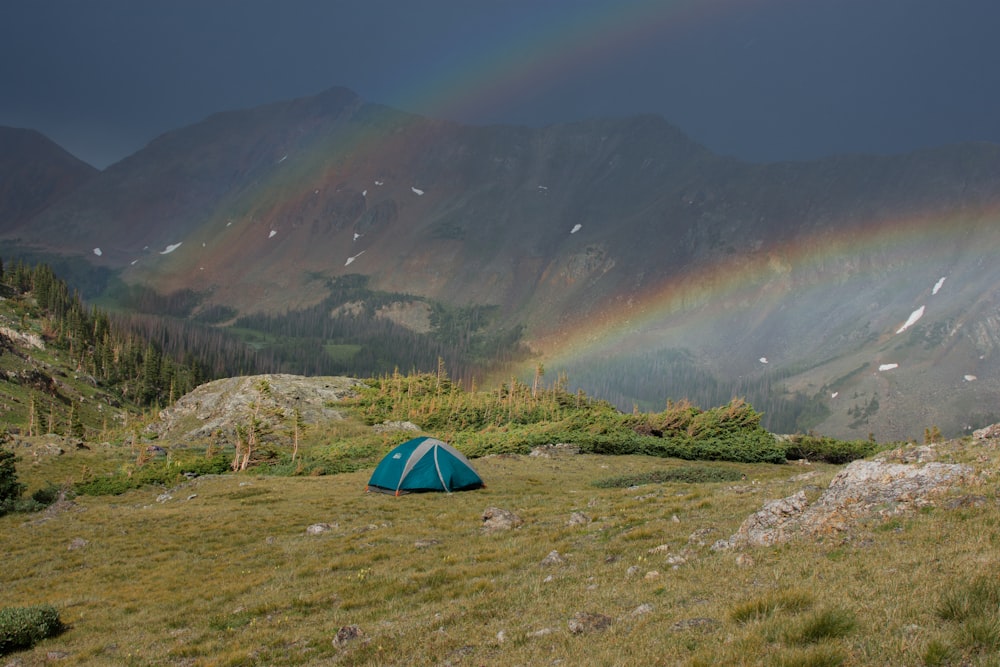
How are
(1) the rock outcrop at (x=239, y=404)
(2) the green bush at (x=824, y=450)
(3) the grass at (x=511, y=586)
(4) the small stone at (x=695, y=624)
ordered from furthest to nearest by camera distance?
(1) the rock outcrop at (x=239, y=404), (2) the green bush at (x=824, y=450), (4) the small stone at (x=695, y=624), (3) the grass at (x=511, y=586)

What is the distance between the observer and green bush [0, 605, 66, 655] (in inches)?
568

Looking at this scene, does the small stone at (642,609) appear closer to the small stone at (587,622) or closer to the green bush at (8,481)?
the small stone at (587,622)

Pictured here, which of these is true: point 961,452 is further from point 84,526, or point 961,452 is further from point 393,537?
point 84,526

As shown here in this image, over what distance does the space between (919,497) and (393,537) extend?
55.8ft

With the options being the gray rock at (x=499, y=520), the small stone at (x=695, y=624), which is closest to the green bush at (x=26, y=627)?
the gray rock at (x=499, y=520)

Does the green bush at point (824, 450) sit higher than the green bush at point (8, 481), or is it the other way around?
the green bush at point (8, 481)

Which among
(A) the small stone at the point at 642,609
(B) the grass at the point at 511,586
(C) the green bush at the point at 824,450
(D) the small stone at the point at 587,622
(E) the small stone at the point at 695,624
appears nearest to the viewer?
(B) the grass at the point at 511,586

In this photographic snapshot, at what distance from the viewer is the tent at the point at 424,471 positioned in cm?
3409

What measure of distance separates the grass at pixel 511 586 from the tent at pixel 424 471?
141 inches

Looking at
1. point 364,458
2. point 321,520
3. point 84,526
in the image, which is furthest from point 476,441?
point 84,526

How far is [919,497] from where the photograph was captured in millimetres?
12414

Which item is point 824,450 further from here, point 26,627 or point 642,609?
point 26,627

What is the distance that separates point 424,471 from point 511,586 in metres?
21.3

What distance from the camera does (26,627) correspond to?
1486 centimetres
